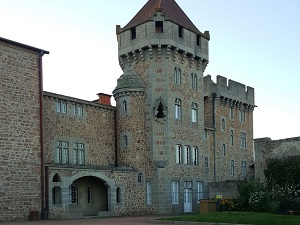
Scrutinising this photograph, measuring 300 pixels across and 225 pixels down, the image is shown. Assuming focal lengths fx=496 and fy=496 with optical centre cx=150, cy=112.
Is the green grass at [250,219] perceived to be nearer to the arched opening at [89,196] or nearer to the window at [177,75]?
the arched opening at [89,196]

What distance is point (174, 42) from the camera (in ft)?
113

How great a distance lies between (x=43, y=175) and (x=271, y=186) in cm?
1290

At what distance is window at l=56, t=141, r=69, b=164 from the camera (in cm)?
3122

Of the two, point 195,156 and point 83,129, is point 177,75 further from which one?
point 83,129

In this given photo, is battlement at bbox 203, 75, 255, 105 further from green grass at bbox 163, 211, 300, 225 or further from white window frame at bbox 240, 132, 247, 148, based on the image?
green grass at bbox 163, 211, 300, 225

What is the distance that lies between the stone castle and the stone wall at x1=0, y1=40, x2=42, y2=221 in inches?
2.1

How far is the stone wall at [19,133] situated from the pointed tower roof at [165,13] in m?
10.1

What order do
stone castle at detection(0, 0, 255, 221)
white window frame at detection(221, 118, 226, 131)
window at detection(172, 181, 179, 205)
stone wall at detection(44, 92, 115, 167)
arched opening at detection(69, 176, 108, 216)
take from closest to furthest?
stone castle at detection(0, 0, 255, 221) → stone wall at detection(44, 92, 115, 167) → arched opening at detection(69, 176, 108, 216) → window at detection(172, 181, 179, 205) → white window frame at detection(221, 118, 226, 131)

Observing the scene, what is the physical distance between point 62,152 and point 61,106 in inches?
115

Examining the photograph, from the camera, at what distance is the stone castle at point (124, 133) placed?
2656 centimetres

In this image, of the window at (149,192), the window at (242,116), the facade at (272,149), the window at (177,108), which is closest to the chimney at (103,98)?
the window at (177,108)

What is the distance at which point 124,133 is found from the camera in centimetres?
3462

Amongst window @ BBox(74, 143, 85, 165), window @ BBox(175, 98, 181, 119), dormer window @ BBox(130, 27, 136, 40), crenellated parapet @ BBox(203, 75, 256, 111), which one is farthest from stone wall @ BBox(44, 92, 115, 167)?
crenellated parapet @ BBox(203, 75, 256, 111)

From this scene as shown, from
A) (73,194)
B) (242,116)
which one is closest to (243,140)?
(242,116)
